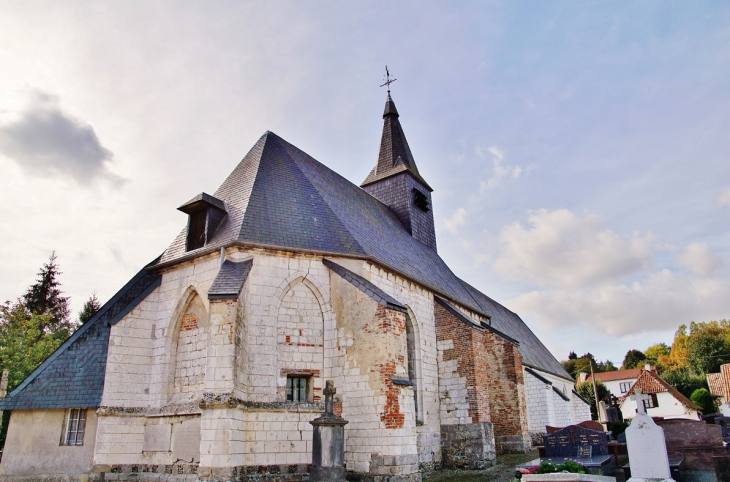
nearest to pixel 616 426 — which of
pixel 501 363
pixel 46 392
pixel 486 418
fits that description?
pixel 501 363

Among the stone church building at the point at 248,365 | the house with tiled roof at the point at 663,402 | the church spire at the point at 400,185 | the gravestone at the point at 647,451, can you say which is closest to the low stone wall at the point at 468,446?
the stone church building at the point at 248,365

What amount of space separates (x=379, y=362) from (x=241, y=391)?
284 centimetres

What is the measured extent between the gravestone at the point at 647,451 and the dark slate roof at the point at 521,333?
1560cm

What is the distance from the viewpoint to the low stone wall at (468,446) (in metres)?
13.5

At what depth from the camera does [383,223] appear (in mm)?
17625

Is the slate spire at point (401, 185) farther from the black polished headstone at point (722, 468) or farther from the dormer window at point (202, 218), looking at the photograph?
the black polished headstone at point (722, 468)

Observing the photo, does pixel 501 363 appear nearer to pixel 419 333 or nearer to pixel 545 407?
pixel 419 333

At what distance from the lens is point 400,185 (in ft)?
69.8

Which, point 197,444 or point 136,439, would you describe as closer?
point 197,444

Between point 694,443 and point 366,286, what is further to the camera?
point 366,286

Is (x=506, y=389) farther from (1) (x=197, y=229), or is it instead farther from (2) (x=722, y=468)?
(1) (x=197, y=229)

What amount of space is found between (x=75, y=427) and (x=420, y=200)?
49.8 feet

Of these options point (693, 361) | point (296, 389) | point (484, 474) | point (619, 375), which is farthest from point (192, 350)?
point (619, 375)

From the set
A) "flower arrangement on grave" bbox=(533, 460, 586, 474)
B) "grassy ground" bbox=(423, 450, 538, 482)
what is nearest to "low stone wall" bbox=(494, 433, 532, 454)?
"grassy ground" bbox=(423, 450, 538, 482)
